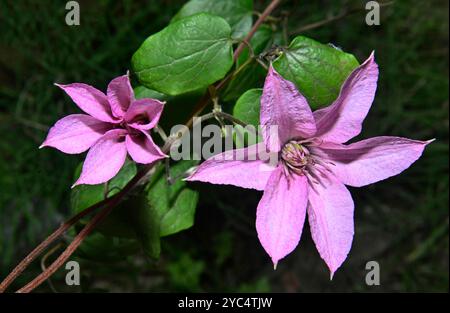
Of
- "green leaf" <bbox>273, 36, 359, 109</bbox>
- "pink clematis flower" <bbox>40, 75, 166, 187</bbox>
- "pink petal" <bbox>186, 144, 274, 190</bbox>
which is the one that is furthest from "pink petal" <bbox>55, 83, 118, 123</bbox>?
"green leaf" <bbox>273, 36, 359, 109</bbox>

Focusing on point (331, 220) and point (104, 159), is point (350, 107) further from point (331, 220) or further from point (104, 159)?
point (104, 159)

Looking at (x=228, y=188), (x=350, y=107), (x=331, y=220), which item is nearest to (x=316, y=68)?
(x=350, y=107)

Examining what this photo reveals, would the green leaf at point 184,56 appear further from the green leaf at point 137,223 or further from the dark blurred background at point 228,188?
the dark blurred background at point 228,188

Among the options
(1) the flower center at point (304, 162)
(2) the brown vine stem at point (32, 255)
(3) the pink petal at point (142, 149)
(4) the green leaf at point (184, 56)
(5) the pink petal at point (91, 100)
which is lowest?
(2) the brown vine stem at point (32, 255)

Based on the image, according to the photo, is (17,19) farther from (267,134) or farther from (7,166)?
(267,134)

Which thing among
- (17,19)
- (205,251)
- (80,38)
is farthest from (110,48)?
(205,251)

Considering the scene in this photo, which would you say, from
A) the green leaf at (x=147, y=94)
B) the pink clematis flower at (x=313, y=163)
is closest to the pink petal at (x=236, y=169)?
the pink clematis flower at (x=313, y=163)
